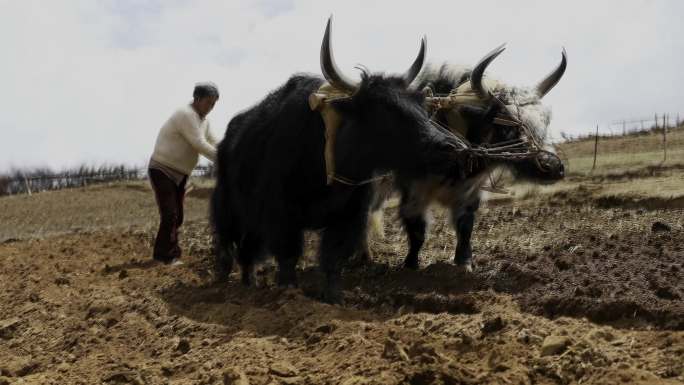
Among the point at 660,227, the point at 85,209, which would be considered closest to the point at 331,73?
the point at 660,227

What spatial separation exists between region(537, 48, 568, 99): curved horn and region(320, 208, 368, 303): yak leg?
293 centimetres

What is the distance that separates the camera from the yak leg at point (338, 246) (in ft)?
21.7

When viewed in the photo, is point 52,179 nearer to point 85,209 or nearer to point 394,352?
point 85,209

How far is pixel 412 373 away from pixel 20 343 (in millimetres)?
3320

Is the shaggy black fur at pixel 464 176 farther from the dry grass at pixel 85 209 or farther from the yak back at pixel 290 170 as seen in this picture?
the dry grass at pixel 85 209

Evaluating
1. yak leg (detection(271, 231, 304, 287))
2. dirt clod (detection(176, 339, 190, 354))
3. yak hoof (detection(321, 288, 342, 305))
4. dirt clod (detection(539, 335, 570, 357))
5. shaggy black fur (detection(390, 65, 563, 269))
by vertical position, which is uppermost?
shaggy black fur (detection(390, 65, 563, 269))

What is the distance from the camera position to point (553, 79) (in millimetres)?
8734

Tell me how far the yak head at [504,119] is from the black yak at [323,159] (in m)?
1.32

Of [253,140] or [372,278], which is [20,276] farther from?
[372,278]

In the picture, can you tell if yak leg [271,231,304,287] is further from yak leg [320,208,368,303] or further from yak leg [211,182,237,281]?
yak leg [211,182,237,281]

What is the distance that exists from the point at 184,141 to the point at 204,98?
0.55 m

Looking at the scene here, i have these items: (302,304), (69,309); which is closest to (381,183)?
(302,304)

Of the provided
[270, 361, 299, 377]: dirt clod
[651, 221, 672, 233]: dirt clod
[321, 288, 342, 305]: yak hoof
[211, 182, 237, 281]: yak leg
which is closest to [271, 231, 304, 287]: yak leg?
[321, 288, 342, 305]: yak hoof

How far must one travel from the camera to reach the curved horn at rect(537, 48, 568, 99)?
342 inches
